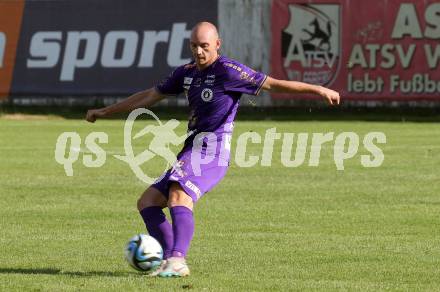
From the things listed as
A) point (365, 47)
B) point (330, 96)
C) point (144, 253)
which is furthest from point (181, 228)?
point (365, 47)

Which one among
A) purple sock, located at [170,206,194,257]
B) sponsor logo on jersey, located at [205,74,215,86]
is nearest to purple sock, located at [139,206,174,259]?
purple sock, located at [170,206,194,257]

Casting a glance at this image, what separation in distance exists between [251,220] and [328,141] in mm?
12881

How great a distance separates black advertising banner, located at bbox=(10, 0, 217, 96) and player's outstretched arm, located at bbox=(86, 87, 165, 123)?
26508 mm

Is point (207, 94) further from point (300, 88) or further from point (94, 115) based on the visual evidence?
point (94, 115)

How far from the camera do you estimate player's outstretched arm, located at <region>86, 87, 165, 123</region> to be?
10719mm

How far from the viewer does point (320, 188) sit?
57.8 feet

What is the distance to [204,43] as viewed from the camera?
1005cm

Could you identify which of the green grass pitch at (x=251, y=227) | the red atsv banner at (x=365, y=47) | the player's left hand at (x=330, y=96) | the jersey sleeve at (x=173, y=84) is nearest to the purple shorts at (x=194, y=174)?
the jersey sleeve at (x=173, y=84)

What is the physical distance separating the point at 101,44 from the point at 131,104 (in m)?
27.5

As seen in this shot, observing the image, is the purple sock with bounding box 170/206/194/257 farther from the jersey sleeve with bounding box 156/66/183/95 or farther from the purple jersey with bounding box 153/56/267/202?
the jersey sleeve with bounding box 156/66/183/95

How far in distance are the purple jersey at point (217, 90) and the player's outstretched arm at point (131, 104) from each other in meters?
0.43

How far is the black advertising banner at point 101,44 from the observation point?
37.5 m

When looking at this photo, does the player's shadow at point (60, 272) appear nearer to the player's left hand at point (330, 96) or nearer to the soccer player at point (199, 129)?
the soccer player at point (199, 129)

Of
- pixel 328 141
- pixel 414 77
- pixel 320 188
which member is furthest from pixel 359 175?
pixel 414 77
